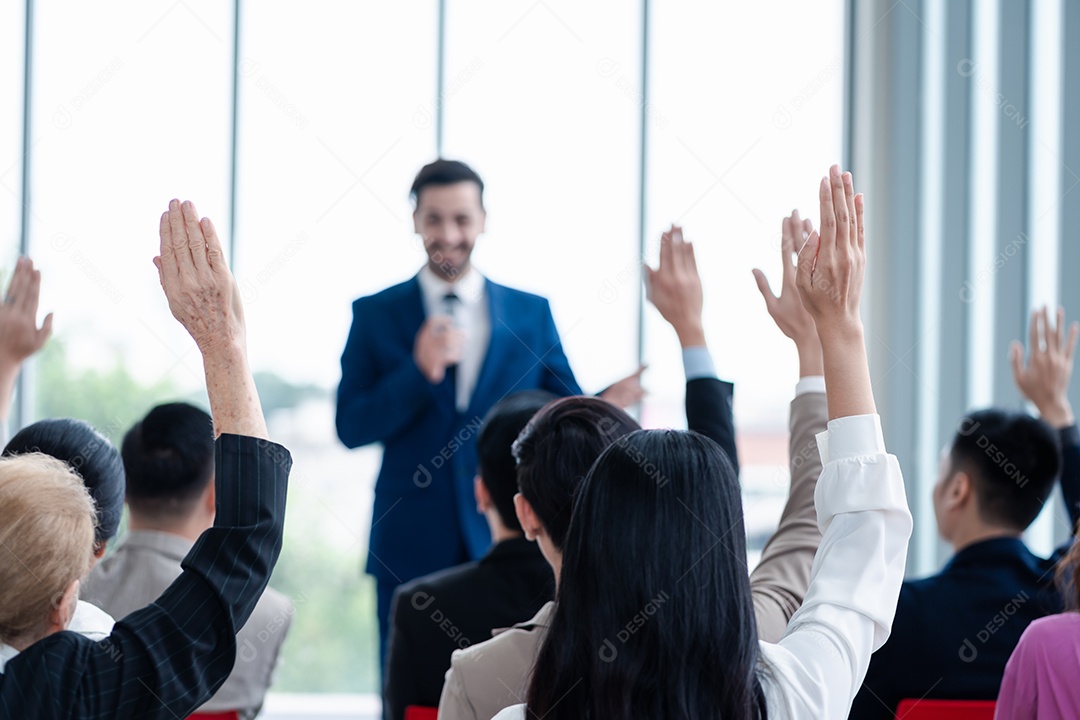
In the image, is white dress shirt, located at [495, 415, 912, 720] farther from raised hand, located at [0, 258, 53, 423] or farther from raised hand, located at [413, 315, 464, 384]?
raised hand, located at [413, 315, 464, 384]

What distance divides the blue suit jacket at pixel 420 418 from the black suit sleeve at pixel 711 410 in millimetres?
1212

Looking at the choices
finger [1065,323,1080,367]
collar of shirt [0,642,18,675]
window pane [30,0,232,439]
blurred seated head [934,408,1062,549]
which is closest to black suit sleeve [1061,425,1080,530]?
blurred seated head [934,408,1062,549]

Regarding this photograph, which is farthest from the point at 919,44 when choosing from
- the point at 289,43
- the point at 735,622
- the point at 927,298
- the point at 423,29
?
the point at 735,622

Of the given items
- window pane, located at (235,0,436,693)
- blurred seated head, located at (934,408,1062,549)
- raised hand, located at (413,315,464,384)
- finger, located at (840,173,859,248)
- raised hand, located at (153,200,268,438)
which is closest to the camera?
raised hand, located at (153,200,268,438)

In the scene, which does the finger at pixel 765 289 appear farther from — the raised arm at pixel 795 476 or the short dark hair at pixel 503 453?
the short dark hair at pixel 503 453

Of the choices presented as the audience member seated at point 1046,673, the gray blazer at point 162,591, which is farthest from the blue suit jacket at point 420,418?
the audience member seated at point 1046,673

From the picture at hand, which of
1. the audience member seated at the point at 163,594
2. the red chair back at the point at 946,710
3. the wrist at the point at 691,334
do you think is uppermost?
the wrist at the point at 691,334

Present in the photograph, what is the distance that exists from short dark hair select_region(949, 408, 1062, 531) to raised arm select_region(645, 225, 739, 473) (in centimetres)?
58

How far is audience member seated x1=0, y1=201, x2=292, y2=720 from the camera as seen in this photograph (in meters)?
0.96

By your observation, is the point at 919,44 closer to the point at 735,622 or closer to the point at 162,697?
the point at 735,622

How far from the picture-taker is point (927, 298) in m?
4.12

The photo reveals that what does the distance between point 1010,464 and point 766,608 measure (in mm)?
886

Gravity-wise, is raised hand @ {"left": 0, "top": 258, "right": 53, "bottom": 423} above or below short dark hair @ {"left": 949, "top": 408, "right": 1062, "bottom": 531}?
above

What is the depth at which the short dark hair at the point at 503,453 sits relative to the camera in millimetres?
1796
